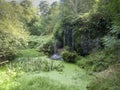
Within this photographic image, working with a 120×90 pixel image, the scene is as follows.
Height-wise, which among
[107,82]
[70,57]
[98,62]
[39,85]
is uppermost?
[107,82]

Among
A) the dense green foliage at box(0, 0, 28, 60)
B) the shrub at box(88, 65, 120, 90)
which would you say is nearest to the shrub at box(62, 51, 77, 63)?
the dense green foliage at box(0, 0, 28, 60)

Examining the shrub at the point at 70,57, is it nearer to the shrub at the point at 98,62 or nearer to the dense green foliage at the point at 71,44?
the dense green foliage at the point at 71,44

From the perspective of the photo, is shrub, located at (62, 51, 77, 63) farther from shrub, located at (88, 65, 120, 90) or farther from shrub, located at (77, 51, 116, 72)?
shrub, located at (88, 65, 120, 90)

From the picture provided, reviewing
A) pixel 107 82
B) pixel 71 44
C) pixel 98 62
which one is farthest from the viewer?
pixel 71 44

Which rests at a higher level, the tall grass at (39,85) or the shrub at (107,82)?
the shrub at (107,82)

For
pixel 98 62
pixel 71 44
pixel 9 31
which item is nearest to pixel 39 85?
pixel 98 62

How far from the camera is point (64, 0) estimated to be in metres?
17.9

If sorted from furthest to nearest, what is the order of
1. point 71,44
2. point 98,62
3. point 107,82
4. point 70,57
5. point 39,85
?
point 71,44 → point 70,57 → point 98,62 → point 39,85 → point 107,82

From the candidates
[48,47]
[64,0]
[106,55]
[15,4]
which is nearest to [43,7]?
[64,0]

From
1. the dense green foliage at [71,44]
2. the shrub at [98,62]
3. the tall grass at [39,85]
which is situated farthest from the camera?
the shrub at [98,62]

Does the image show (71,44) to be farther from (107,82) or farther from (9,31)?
(107,82)

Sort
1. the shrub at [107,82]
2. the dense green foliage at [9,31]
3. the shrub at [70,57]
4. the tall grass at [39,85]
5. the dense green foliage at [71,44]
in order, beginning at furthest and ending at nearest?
the shrub at [70,57], the dense green foliage at [9,31], the dense green foliage at [71,44], the tall grass at [39,85], the shrub at [107,82]

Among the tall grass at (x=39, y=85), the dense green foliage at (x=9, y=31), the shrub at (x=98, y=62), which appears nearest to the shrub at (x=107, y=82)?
the tall grass at (x=39, y=85)

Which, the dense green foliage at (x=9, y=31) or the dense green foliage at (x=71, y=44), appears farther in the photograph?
the dense green foliage at (x=9, y=31)
